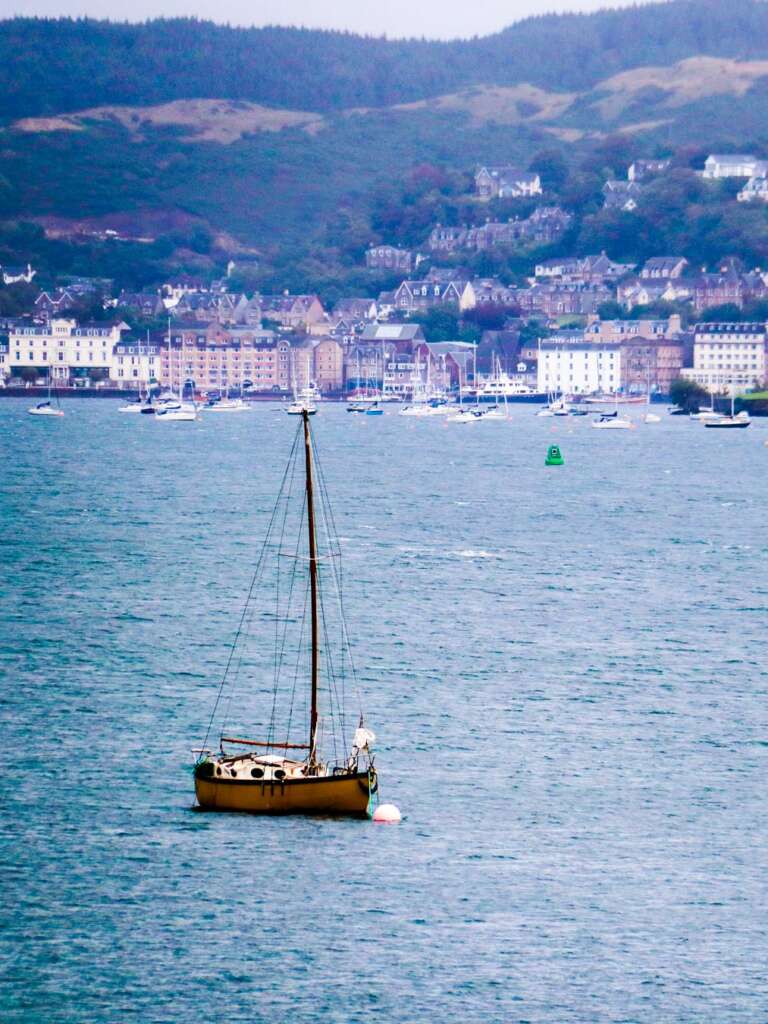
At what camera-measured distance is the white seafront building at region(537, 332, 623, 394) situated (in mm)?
181375

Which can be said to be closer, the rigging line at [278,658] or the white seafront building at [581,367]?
the rigging line at [278,658]

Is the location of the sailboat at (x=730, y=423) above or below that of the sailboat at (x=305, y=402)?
below

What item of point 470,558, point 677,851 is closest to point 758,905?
point 677,851

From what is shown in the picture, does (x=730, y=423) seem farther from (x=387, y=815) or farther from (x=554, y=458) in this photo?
(x=387, y=815)

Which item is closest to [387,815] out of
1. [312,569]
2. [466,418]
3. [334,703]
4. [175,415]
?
[312,569]

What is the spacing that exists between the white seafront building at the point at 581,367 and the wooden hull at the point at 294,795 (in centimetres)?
15696

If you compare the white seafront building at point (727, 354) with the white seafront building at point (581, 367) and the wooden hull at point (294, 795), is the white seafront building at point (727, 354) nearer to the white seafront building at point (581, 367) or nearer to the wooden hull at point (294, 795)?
the white seafront building at point (581, 367)

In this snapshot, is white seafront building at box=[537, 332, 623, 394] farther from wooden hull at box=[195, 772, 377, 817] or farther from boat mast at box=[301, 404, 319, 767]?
wooden hull at box=[195, 772, 377, 817]

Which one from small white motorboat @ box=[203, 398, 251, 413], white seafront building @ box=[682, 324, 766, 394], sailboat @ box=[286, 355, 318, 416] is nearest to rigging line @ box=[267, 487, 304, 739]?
sailboat @ box=[286, 355, 318, 416]

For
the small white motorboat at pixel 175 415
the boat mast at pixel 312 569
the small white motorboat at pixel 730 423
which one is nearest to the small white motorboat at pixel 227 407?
the small white motorboat at pixel 175 415

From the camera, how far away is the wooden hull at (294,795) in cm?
2494

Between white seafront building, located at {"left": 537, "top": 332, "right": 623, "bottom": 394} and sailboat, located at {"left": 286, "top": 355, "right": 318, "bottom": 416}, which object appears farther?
white seafront building, located at {"left": 537, "top": 332, "right": 623, "bottom": 394}

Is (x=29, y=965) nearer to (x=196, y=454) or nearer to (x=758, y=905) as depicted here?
A: (x=758, y=905)

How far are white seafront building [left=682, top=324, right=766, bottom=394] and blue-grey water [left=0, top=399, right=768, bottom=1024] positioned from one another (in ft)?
396
